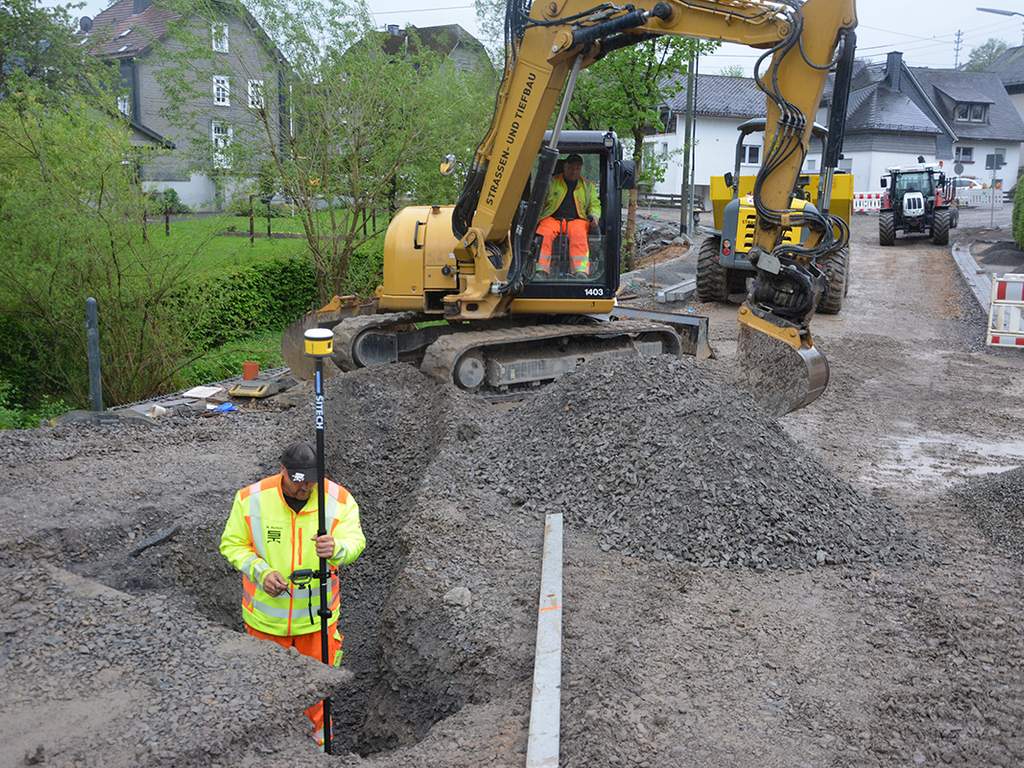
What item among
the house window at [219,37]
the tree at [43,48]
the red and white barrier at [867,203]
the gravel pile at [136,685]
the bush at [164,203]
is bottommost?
the gravel pile at [136,685]

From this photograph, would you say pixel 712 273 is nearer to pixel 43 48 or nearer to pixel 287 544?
pixel 287 544

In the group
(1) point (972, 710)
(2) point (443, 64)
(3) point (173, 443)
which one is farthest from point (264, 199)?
(1) point (972, 710)

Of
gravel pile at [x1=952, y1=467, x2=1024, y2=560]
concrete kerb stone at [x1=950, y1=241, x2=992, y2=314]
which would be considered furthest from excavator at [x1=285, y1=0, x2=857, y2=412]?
concrete kerb stone at [x1=950, y1=241, x2=992, y2=314]

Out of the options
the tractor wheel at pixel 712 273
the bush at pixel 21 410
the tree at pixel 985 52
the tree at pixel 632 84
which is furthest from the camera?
the tree at pixel 985 52

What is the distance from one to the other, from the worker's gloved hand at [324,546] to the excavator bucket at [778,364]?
15.5ft

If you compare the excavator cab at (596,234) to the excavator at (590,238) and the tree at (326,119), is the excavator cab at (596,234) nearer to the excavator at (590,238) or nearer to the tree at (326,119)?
the excavator at (590,238)

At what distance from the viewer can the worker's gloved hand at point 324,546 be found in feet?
15.0

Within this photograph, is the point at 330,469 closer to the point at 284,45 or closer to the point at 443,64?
the point at 284,45

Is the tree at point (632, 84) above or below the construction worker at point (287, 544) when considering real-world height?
above

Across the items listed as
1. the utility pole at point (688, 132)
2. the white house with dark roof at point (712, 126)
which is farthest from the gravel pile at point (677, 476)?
the white house with dark roof at point (712, 126)

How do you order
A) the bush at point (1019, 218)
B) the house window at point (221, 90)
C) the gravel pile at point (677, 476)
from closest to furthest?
the gravel pile at point (677, 476) → the house window at point (221, 90) → the bush at point (1019, 218)

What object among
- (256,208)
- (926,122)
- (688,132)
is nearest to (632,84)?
(688,132)

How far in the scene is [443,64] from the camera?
18.9m

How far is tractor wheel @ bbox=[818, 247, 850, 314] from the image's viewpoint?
16.7m
